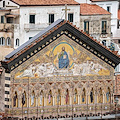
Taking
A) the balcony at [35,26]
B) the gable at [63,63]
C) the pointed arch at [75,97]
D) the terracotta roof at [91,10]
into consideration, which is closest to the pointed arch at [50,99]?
the gable at [63,63]

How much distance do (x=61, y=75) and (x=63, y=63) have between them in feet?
2.54

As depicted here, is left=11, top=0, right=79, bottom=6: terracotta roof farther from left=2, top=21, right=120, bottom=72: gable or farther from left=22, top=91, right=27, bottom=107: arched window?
left=22, top=91, right=27, bottom=107: arched window

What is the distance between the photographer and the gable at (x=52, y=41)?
75.9 meters

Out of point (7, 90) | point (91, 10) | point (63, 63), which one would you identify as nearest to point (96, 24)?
point (91, 10)

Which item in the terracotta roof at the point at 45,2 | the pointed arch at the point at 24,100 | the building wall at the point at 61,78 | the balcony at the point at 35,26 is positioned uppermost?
the terracotta roof at the point at 45,2

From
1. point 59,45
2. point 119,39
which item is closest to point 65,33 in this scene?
point 59,45

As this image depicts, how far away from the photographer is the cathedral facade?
251ft

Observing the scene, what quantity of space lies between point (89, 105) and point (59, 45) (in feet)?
14.5

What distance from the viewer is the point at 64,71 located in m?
77.6

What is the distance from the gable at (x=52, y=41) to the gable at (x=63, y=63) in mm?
216

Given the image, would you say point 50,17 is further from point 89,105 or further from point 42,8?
point 89,105

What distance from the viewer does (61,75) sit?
7744 centimetres

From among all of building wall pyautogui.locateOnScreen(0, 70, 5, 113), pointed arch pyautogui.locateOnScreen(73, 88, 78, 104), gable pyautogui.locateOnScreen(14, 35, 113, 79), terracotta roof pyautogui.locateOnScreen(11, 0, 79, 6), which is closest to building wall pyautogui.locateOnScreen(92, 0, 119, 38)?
terracotta roof pyautogui.locateOnScreen(11, 0, 79, 6)

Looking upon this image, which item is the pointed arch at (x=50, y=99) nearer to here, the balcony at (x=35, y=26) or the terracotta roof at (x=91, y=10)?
the balcony at (x=35, y=26)
